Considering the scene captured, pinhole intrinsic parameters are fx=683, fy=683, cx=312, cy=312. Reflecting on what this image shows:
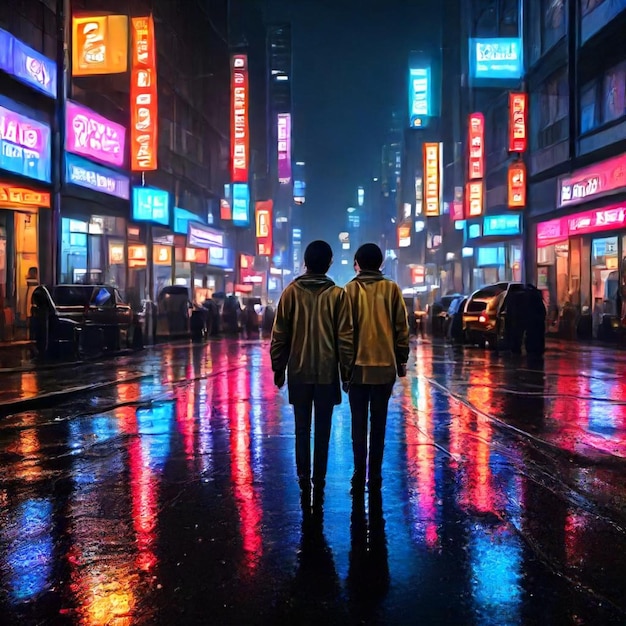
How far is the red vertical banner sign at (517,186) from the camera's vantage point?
108 ft

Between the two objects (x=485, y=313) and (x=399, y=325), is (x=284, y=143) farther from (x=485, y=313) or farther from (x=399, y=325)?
(x=399, y=325)

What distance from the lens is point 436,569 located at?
3949 mm

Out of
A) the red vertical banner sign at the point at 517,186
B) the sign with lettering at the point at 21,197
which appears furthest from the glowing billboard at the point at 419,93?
the sign with lettering at the point at 21,197

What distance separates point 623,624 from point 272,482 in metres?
3.24

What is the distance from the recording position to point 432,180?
159ft

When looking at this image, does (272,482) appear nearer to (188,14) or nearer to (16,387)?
(16,387)

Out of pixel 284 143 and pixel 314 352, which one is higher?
pixel 284 143

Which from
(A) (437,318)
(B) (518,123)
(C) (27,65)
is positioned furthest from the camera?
(A) (437,318)

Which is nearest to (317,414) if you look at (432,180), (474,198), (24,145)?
(24,145)

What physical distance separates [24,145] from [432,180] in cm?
3247

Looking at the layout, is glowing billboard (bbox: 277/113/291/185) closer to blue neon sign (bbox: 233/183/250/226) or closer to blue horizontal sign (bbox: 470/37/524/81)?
blue neon sign (bbox: 233/183/250/226)

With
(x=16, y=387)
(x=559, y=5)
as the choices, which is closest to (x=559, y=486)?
(x=16, y=387)

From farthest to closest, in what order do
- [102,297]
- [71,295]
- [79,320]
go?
[102,297]
[71,295]
[79,320]

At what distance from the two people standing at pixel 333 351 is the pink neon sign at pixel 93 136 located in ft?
69.1
